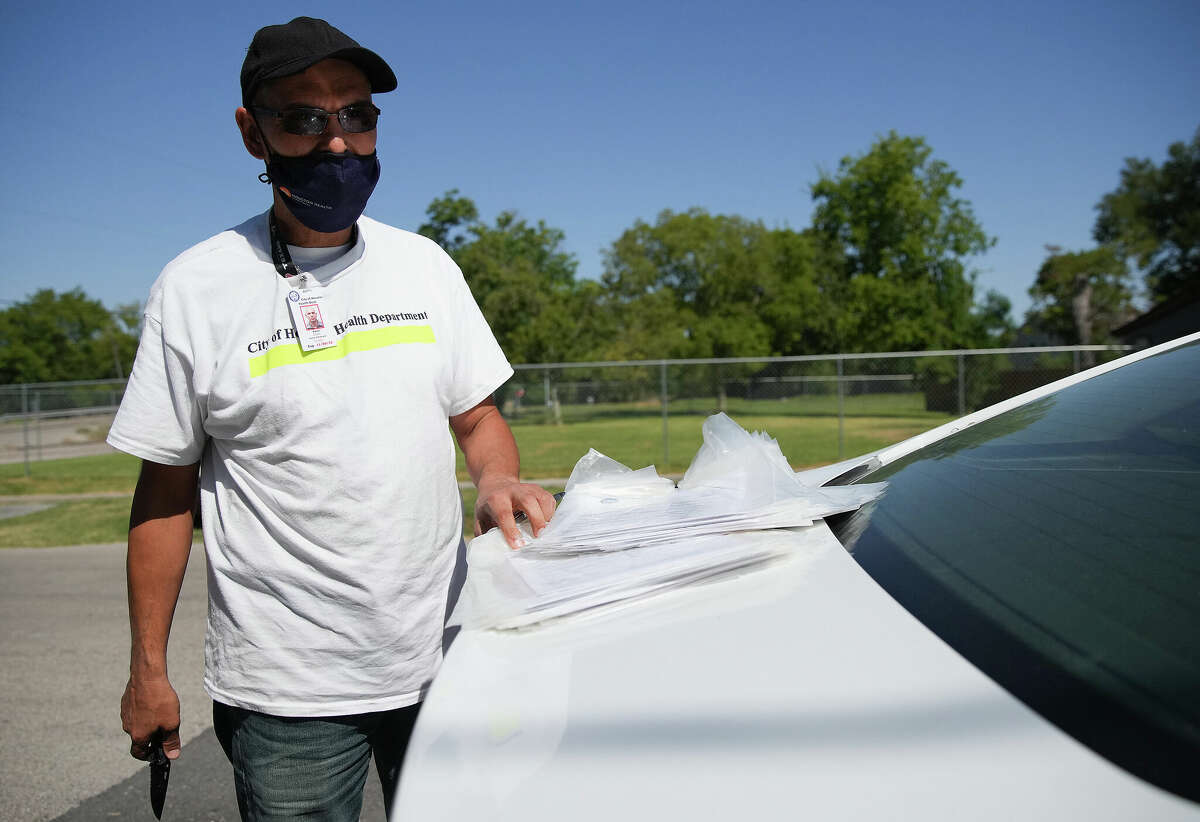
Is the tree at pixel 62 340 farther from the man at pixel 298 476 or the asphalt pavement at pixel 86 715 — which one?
the man at pixel 298 476

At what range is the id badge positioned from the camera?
1550mm

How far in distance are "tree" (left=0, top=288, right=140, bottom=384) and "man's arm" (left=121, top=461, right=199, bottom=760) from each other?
7330cm

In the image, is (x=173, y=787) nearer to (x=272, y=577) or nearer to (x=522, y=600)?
(x=272, y=577)

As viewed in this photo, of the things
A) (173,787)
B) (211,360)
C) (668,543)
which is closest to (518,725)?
(668,543)

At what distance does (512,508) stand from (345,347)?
0.43 m

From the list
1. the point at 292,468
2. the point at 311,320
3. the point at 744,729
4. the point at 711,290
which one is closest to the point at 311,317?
the point at 311,320

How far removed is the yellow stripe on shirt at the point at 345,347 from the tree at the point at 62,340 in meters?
73.5

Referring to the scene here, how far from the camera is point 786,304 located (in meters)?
46.8

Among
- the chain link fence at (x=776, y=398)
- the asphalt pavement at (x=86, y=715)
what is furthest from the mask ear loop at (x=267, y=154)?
the chain link fence at (x=776, y=398)

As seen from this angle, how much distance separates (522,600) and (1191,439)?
3.94 ft

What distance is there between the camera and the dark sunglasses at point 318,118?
164 cm

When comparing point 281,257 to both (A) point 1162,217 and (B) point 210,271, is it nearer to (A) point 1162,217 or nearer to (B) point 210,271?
(B) point 210,271

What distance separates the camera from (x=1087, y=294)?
2315 inches

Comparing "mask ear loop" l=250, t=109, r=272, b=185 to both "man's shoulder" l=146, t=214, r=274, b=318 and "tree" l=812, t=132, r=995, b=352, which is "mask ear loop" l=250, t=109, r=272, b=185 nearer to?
"man's shoulder" l=146, t=214, r=274, b=318
